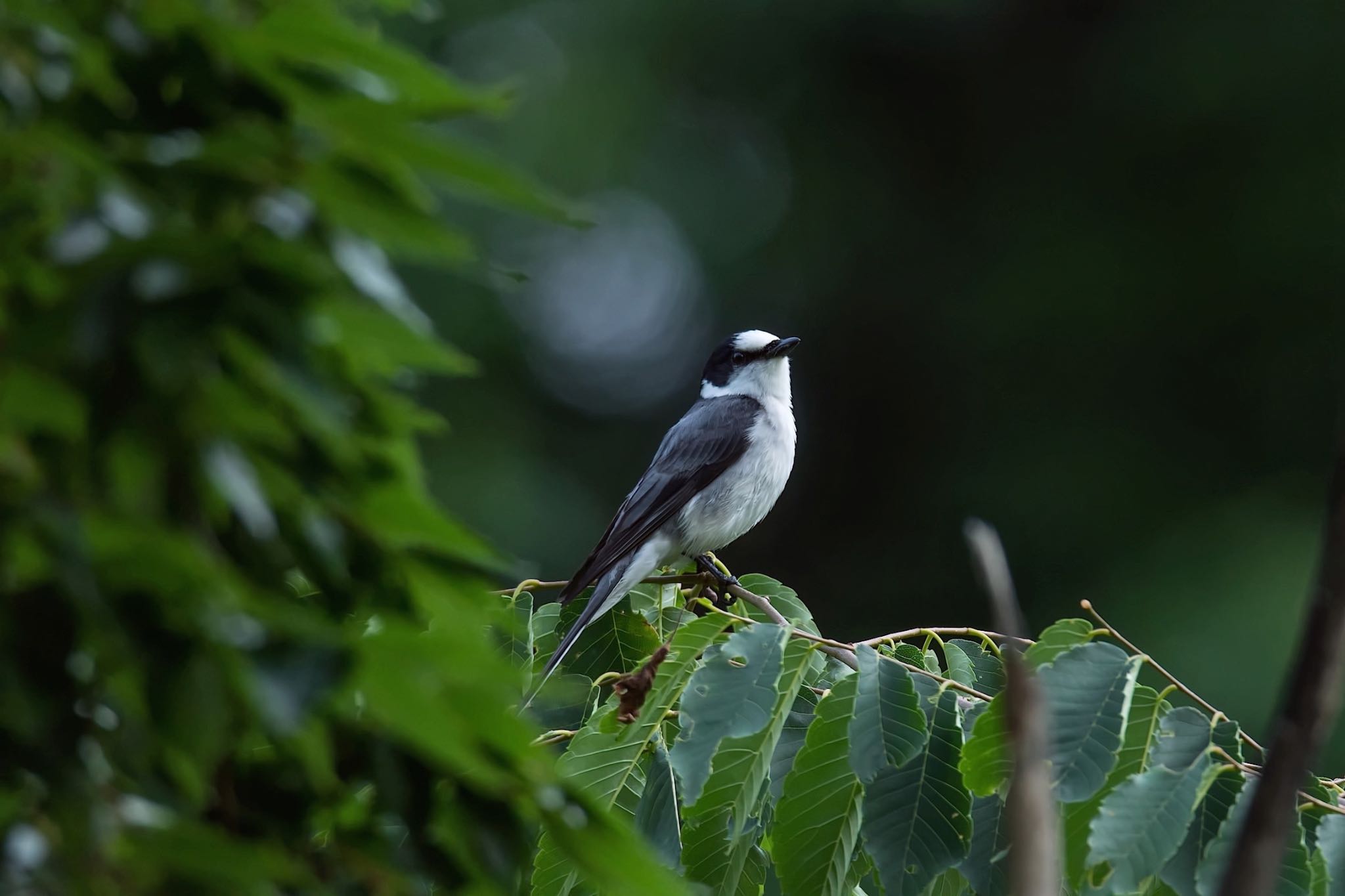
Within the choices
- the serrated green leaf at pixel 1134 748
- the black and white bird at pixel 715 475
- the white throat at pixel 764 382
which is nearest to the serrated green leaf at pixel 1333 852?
the serrated green leaf at pixel 1134 748

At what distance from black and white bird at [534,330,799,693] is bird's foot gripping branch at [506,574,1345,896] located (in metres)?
2.28

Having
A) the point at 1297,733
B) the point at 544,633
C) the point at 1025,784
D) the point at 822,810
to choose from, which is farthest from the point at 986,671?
the point at 1025,784

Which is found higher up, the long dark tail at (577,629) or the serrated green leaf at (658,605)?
the serrated green leaf at (658,605)

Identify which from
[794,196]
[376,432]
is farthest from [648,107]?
[376,432]

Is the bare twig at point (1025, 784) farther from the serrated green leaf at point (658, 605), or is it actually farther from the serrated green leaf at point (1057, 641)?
the serrated green leaf at point (658, 605)

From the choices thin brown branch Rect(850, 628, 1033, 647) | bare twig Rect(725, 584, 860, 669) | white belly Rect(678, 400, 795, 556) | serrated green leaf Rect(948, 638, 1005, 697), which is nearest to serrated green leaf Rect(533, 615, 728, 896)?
bare twig Rect(725, 584, 860, 669)

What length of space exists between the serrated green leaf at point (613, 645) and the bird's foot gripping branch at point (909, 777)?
64 cm

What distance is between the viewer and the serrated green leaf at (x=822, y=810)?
82.1 inches

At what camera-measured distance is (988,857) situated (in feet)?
7.01

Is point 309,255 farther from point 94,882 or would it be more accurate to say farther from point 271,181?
point 94,882

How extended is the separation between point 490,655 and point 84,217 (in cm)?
38

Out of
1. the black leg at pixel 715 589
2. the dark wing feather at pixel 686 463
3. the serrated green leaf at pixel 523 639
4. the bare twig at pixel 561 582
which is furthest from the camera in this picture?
the dark wing feather at pixel 686 463

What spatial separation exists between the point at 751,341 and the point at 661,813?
4.26 m

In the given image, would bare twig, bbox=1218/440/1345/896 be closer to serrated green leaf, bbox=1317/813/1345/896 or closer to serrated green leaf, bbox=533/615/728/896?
serrated green leaf, bbox=1317/813/1345/896
